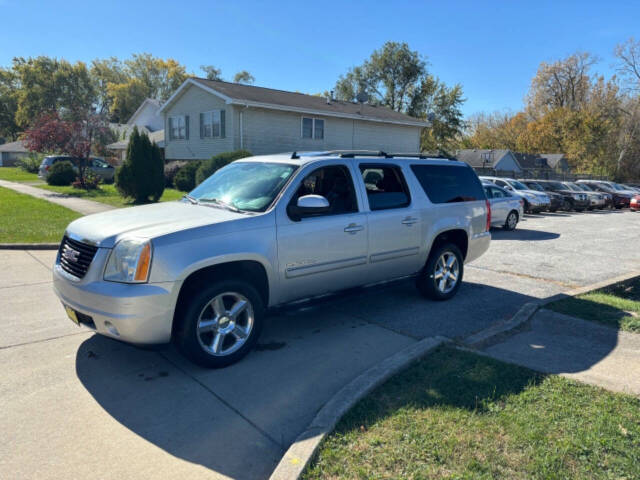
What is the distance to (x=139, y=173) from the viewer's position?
17125mm

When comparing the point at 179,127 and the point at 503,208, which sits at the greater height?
the point at 179,127

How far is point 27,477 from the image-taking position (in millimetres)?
2801

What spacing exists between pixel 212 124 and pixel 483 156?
3791 centimetres

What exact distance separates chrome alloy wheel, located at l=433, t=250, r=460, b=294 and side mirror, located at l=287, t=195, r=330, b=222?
2.44 meters

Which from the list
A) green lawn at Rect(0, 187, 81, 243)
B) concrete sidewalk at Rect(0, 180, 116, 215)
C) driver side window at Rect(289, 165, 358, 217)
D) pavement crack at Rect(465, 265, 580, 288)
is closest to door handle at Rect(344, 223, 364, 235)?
driver side window at Rect(289, 165, 358, 217)

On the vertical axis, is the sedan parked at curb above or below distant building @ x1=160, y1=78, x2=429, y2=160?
below

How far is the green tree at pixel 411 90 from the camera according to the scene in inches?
1889

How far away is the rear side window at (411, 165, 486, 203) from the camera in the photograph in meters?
6.24

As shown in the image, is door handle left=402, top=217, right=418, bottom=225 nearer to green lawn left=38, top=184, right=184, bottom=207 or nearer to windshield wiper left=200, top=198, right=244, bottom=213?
windshield wiper left=200, top=198, right=244, bottom=213

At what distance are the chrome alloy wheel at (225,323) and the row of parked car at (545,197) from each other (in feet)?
39.1

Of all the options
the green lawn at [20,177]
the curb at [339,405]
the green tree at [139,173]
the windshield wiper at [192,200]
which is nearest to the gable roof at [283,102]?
the green tree at [139,173]

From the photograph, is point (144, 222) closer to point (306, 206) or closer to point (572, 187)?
point (306, 206)

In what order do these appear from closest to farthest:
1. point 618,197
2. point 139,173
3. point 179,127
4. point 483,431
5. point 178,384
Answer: point 483,431
point 178,384
point 139,173
point 179,127
point 618,197

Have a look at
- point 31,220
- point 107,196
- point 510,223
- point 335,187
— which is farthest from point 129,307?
point 107,196
